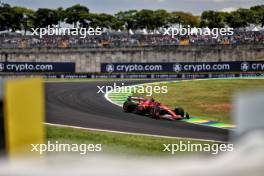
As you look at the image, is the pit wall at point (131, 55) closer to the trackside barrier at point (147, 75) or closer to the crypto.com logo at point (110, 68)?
the crypto.com logo at point (110, 68)

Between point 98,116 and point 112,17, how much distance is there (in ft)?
10.5

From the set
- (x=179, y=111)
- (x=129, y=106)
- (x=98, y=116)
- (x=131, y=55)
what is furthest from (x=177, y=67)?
(x=98, y=116)

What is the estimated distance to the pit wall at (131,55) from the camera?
11.8 m

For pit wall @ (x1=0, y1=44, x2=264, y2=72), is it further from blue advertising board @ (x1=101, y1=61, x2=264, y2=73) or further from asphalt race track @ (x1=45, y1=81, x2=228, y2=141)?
asphalt race track @ (x1=45, y1=81, x2=228, y2=141)

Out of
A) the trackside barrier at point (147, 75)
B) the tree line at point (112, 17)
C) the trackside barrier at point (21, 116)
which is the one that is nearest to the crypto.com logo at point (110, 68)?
the trackside barrier at point (147, 75)

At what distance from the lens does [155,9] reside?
468 inches

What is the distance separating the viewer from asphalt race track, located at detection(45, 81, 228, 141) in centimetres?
937

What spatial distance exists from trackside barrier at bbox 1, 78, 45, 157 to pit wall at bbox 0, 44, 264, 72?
25.6 feet

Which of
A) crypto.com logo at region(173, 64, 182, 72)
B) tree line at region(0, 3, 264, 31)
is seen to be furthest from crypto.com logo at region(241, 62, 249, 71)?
crypto.com logo at region(173, 64, 182, 72)

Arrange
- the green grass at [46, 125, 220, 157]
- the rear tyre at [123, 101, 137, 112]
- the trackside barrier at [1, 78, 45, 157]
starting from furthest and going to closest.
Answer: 1. the rear tyre at [123, 101, 137, 112]
2. the green grass at [46, 125, 220, 157]
3. the trackside barrier at [1, 78, 45, 157]

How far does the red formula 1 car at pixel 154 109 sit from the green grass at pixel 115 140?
25.6 inches

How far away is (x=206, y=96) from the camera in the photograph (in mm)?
10227

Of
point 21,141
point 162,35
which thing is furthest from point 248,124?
point 162,35

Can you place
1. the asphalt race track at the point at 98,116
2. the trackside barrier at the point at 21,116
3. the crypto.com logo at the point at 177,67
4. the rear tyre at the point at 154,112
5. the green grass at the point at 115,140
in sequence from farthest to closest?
the crypto.com logo at the point at 177,67, the rear tyre at the point at 154,112, the asphalt race track at the point at 98,116, the green grass at the point at 115,140, the trackside barrier at the point at 21,116
